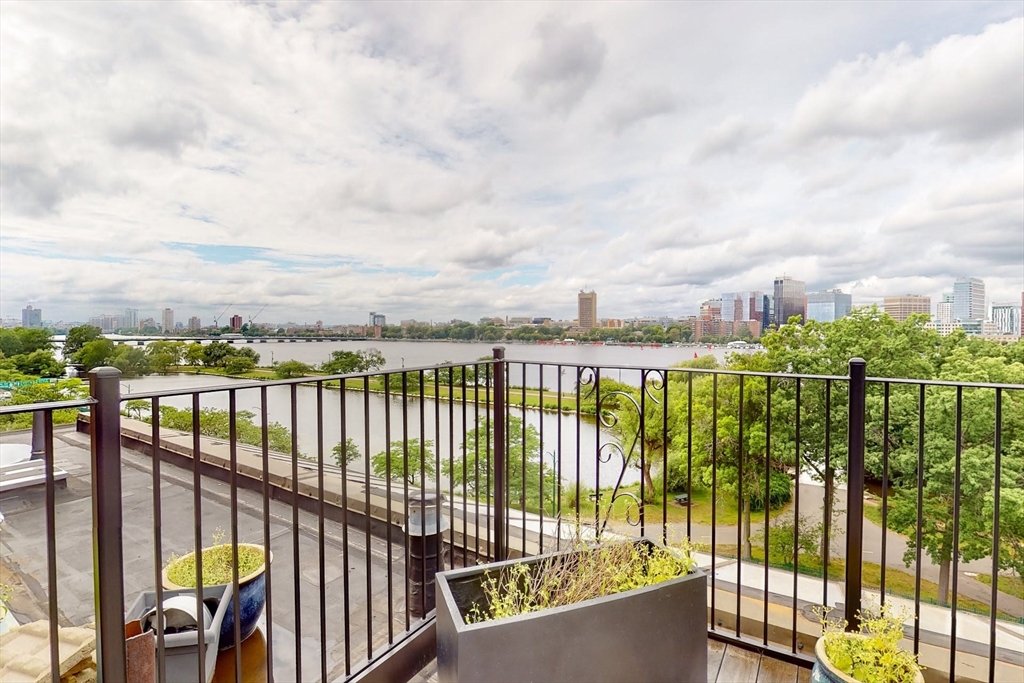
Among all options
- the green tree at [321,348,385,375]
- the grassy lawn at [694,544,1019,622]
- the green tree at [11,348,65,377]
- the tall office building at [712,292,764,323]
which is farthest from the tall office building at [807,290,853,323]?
the green tree at [11,348,65,377]

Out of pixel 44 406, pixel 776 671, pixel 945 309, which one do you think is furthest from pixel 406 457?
pixel 945 309

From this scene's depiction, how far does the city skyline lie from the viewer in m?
6.43

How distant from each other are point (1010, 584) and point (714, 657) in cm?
1525

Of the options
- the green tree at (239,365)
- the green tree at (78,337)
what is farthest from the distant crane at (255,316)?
the green tree at (78,337)

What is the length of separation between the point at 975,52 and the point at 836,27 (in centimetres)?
310

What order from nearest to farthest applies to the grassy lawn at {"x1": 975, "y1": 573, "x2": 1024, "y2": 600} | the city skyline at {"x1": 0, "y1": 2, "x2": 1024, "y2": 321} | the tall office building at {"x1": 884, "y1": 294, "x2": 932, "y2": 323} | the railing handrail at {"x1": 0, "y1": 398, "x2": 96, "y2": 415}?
the railing handrail at {"x1": 0, "y1": 398, "x2": 96, "y2": 415} < the city skyline at {"x1": 0, "y1": 2, "x2": 1024, "y2": 321} < the grassy lawn at {"x1": 975, "y1": 573, "x2": 1024, "y2": 600} < the tall office building at {"x1": 884, "y1": 294, "x2": 932, "y2": 323}

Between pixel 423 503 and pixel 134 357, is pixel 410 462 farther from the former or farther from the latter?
pixel 134 357

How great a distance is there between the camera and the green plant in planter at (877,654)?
4.45 ft

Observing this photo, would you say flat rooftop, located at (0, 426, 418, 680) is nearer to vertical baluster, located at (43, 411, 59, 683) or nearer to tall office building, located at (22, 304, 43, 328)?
vertical baluster, located at (43, 411, 59, 683)

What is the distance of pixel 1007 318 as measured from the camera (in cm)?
1020

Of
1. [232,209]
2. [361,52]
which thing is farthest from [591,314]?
[232,209]

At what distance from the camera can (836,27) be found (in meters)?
6.30

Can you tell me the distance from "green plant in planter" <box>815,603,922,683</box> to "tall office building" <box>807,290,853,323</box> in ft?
45.0

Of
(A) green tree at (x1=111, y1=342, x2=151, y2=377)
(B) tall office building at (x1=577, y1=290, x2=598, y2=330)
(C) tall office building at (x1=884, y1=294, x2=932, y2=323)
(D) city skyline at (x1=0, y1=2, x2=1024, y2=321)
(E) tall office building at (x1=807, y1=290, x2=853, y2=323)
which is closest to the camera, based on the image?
(D) city skyline at (x1=0, y1=2, x2=1024, y2=321)
